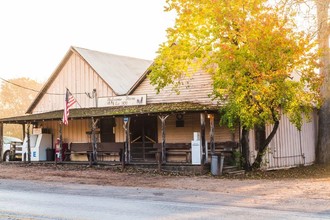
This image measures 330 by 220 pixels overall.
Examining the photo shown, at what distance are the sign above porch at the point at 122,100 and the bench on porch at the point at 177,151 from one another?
359 cm

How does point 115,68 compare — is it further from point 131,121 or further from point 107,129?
point 131,121

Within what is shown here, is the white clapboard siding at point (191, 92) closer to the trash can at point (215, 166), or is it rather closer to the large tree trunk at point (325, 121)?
the trash can at point (215, 166)

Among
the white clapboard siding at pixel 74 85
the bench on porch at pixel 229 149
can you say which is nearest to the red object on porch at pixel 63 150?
the white clapboard siding at pixel 74 85

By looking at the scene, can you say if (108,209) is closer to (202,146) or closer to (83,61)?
(202,146)

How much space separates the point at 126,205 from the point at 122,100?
17.6 m

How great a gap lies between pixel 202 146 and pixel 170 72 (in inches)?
164

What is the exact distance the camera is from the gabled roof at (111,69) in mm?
30734

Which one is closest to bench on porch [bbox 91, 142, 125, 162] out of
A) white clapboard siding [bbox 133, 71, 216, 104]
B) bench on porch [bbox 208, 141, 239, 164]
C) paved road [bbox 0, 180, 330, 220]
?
white clapboard siding [bbox 133, 71, 216, 104]

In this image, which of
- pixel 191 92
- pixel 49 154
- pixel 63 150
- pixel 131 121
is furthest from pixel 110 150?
pixel 49 154

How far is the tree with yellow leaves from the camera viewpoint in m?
19.8

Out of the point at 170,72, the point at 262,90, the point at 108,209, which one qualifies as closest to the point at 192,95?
the point at 170,72

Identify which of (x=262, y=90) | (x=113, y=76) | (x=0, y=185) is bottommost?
(x=0, y=185)

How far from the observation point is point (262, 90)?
1972cm

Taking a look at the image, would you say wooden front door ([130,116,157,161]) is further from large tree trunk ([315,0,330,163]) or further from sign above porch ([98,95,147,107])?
large tree trunk ([315,0,330,163])
